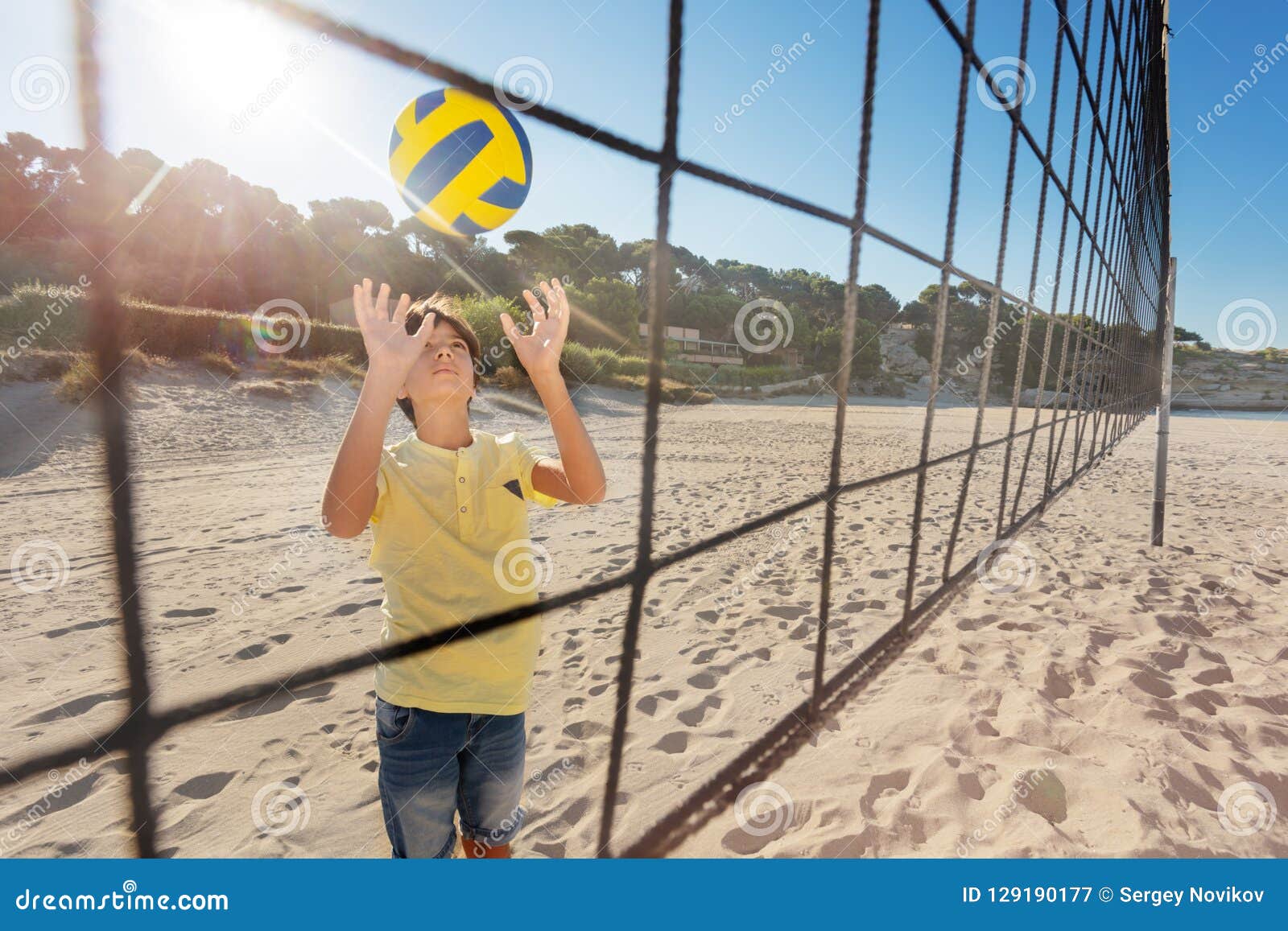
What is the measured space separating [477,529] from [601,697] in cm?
137

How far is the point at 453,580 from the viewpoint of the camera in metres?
1.22

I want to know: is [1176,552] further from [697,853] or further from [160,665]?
[160,665]

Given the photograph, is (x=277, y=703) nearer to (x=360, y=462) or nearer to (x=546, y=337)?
(x=360, y=462)

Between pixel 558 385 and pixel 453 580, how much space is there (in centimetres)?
44

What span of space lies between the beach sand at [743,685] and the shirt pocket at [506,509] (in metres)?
0.56

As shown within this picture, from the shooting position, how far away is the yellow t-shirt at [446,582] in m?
1.20

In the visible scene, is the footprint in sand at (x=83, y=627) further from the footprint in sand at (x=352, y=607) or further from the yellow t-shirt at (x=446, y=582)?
the yellow t-shirt at (x=446, y=582)

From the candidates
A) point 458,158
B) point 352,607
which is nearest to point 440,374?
point 458,158

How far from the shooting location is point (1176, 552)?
422cm

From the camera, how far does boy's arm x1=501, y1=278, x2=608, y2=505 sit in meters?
1.14

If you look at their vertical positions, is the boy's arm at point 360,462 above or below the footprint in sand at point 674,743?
above

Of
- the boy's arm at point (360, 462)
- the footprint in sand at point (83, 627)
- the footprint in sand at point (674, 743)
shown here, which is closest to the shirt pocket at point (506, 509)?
the boy's arm at point (360, 462)
